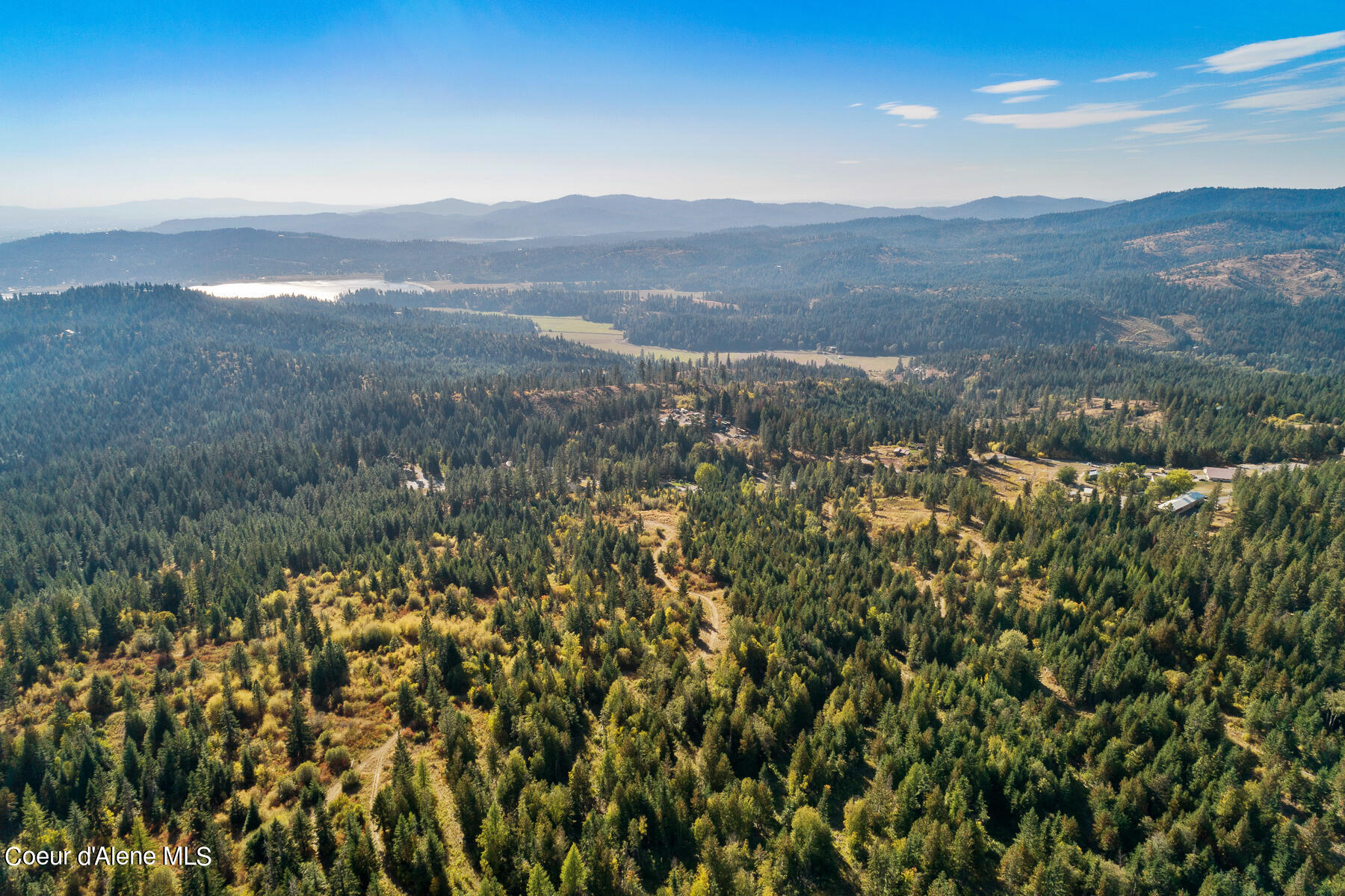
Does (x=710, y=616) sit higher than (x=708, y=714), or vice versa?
(x=708, y=714)

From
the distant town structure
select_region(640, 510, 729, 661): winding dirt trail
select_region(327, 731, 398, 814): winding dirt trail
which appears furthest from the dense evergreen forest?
the distant town structure

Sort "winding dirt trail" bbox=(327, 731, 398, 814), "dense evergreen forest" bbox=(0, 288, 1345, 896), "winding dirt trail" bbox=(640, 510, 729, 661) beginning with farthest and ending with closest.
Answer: "winding dirt trail" bbox=(640, 510, 729, 661) < "winding dirt trail" bbox=(327, 731, 398, 814) < "dense evergreen forest" bbox=(0, 288, 1345, 896)

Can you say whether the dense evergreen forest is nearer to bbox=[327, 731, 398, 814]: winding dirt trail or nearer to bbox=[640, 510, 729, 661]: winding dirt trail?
bbox=[327, 731, 398, 814]: winding dirt trail

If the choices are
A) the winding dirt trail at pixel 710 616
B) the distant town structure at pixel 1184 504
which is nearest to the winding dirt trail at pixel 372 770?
the winding dirt trail at pixel 710 616

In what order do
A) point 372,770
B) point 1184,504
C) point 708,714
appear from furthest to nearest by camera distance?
point 1184,504 < point 708,714 < point 372,770

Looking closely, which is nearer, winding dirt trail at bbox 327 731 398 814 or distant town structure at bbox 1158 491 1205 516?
winding dirt trail at bbox 327 731 398 814

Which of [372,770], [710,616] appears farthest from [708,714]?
[372,770]

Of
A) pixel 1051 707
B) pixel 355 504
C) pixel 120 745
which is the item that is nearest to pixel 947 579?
pixel 1051 707

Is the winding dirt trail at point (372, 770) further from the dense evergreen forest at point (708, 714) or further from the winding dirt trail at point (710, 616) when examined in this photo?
the winding dirt trail at point (710, 616)

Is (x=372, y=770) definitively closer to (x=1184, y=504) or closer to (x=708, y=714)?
(x=708, y=714)

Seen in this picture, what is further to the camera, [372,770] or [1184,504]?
[1184,504]

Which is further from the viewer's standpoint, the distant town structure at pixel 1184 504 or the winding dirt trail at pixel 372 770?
the distant town structure at pixel 1184 504
